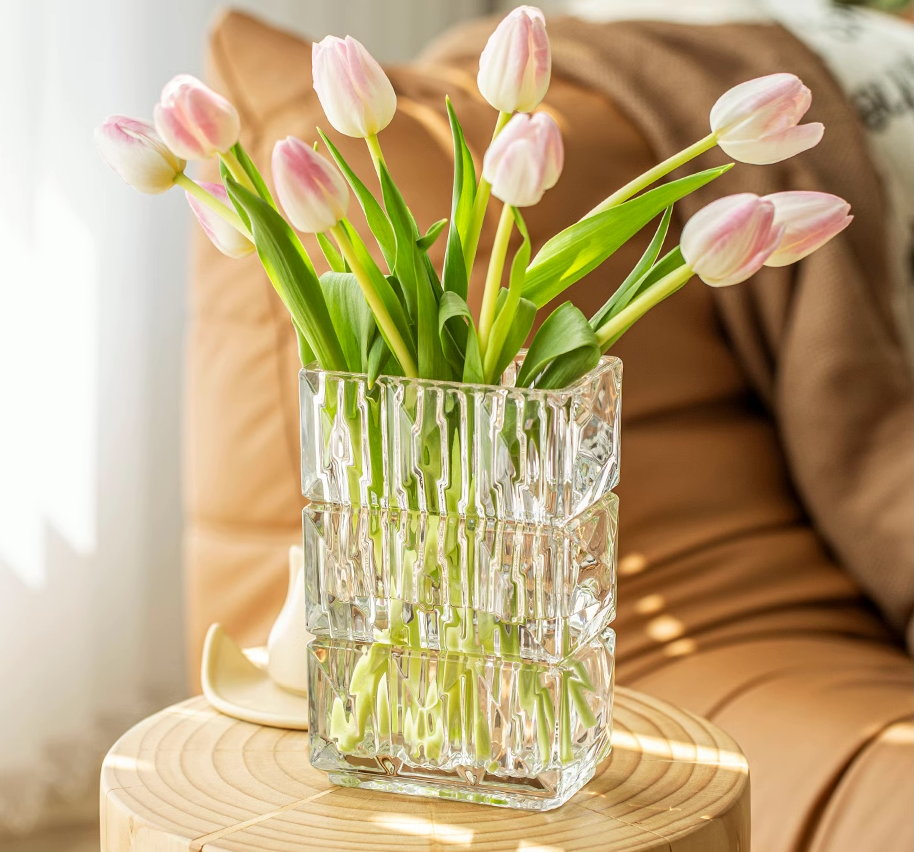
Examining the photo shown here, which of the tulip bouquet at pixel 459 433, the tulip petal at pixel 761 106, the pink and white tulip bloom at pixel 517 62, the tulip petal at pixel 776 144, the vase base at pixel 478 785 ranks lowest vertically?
the vase base at pixel 478 785

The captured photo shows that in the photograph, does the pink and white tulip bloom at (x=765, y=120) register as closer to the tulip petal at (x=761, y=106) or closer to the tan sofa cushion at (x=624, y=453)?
the tulip petal at (x=761, y=106)

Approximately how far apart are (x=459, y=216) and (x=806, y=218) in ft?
0.57

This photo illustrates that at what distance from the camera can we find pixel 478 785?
0.60m

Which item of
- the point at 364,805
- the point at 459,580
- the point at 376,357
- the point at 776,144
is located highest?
the point at 776,144

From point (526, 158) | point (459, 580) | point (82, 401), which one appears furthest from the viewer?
point (82, 401)

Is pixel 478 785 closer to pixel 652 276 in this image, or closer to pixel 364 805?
pixel 364 805

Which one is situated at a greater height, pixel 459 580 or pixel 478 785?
pixel 459 580

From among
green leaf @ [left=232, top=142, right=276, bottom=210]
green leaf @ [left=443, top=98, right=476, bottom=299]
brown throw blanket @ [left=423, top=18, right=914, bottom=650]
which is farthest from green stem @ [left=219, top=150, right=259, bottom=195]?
brown throw blanket @ [left=423, top=18, right=914, bottom=650]

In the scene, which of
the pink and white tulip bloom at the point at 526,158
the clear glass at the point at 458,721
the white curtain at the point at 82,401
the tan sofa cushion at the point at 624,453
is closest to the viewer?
the pink and white tulip bloom at the point at 526,158

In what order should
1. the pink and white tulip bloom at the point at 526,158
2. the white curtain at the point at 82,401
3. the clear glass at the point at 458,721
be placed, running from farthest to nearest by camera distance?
1. the white curtain at the point at 82,401
2. the clear glass at the point at 458,721
3. the pink and white tulip bloom at the point at 526,158

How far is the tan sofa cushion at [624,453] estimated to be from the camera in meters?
1.15

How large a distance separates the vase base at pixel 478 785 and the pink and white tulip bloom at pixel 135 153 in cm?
32

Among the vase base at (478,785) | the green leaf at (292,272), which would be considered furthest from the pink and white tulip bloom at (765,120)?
the vase base at (478,785)

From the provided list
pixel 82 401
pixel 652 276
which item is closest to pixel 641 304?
pixel 652 276
